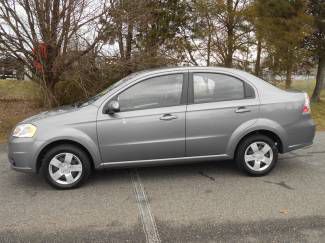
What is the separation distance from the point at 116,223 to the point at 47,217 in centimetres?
81

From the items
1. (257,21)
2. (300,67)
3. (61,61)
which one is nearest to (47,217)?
(61,61)

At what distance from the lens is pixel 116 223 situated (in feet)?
12.4

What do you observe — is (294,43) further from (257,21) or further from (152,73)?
(152,73)

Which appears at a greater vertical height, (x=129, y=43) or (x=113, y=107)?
(x=129, y=43)

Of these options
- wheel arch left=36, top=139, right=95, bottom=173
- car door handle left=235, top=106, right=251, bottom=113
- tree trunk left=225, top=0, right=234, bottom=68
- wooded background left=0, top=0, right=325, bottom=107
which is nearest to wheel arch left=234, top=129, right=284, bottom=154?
car door handle left=235, top=106, right=251, bottom=113

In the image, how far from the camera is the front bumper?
466 cm

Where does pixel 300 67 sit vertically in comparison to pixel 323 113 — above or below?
above

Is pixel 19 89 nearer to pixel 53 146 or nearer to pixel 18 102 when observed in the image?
pixel 18 102

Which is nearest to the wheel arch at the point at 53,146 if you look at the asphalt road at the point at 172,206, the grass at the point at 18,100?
the asphalt road at the point at 172,206

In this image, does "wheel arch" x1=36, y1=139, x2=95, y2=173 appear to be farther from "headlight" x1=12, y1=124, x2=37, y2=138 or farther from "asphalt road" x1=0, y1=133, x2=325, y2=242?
"asphalt road" x1=0, y1=133, x2=325, y2=242

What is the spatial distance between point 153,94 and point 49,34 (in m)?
5.24

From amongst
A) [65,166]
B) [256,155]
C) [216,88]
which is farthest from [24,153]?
[256,155]

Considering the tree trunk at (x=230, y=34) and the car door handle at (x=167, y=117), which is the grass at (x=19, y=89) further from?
the tree trunk at (x=230, y=34)

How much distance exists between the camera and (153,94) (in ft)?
16.3
